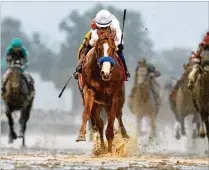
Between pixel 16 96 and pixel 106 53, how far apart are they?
35.0 ft

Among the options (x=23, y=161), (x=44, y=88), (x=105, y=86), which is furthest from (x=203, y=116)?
(x=44, y=88)

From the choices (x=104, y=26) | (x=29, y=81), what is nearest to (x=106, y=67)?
(x=104, y=26)

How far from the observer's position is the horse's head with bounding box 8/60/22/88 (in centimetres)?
2559

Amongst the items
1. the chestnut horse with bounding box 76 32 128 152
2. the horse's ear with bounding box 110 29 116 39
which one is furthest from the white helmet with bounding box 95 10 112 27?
the chestnut horse with bounding box 76 32 128 152

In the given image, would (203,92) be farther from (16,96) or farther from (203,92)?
(16,96)

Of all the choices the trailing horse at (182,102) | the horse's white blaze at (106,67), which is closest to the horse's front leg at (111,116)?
the horse's white blaze at (106,67)

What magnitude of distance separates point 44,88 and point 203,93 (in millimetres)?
39077

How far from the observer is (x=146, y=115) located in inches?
1227

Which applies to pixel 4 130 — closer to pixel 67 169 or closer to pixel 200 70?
pixel 200 70

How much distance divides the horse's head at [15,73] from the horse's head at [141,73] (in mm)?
5589

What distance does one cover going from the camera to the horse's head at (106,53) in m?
15.8

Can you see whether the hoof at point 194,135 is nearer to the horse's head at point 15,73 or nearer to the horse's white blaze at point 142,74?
the horse's white blaze at point 142,74

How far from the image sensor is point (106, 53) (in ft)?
52.4

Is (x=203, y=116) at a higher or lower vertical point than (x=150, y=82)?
lower
